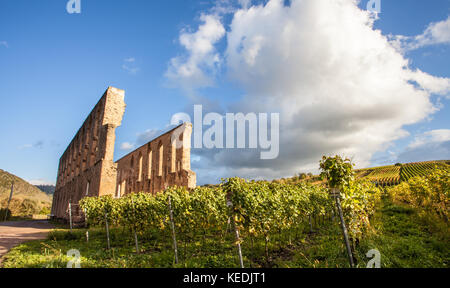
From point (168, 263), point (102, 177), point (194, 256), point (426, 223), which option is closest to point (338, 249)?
point (194, 256)

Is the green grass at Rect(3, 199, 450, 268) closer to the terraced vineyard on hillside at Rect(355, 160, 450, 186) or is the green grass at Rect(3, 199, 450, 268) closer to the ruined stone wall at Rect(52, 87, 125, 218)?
the ruined stone wall at Rect(52, 87, 125, 218)

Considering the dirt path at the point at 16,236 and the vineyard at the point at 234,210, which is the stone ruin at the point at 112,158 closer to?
the dirt path at the point at 16,236

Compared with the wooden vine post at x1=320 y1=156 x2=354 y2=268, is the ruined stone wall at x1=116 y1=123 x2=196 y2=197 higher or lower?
higher

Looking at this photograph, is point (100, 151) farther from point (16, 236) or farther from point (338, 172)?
point (338, 172)

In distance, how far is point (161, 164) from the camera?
77.4ft

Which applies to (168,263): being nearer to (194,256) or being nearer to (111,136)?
(194,256)

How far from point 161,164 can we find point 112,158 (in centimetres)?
704

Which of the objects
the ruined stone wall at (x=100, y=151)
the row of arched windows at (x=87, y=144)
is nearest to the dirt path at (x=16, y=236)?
the ruined stone wall at (x=100, y=151)

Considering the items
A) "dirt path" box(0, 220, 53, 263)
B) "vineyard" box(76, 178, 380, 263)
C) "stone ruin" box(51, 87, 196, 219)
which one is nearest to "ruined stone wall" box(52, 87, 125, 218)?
"stone ruin" box(51, 87, 196, 219)

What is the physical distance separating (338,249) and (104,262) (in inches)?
269

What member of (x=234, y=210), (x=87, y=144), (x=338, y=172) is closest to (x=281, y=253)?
(x=234, y=210)

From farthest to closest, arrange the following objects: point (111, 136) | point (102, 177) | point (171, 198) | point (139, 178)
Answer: point (139, 178) → point (111, 136) → point (102, 177) → point (171, 198)

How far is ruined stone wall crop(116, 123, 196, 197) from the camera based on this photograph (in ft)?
63.2
